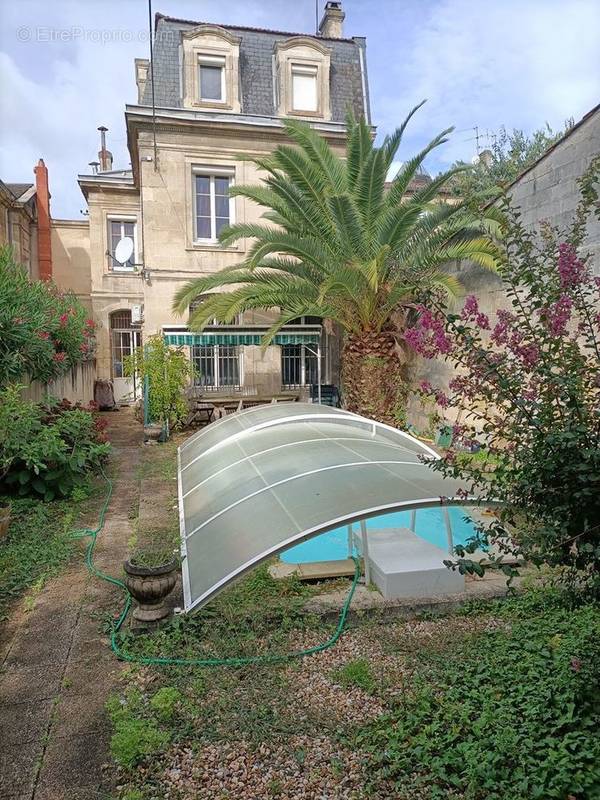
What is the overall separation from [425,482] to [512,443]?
2.25 meters

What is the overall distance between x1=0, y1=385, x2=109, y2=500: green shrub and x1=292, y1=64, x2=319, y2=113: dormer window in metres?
12.7

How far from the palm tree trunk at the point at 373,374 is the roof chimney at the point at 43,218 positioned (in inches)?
621

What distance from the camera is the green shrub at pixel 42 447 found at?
7348 millimetres

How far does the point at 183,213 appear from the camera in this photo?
16.3 m

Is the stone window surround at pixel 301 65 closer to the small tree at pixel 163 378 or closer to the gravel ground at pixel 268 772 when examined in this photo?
the small tree at pixel 163 378

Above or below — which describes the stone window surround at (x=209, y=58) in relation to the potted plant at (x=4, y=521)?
above

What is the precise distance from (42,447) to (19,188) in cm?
1948

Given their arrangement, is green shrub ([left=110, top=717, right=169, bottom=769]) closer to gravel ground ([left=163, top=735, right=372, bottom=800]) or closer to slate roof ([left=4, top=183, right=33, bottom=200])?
gravel ground ([left=163, top=735, right=372, bottom=800])

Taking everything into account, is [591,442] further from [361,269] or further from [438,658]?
[361,269]

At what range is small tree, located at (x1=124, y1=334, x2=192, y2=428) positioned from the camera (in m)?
14.2

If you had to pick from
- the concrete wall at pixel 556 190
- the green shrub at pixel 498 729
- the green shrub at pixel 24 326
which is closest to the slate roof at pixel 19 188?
the green shrub at pixel 24 326

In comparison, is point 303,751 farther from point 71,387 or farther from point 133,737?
point 71,387

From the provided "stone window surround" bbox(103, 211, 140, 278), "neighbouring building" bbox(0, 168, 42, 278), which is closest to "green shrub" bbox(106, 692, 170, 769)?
"neighbouring building" bbox(0, 168, 42, 278)

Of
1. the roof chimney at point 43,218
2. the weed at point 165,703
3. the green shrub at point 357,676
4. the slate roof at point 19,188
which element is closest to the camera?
the weed at point 165,703
